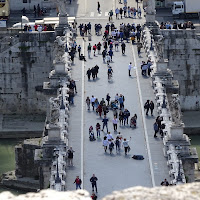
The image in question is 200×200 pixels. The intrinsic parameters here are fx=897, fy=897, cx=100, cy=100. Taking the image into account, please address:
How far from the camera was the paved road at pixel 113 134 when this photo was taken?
53.8 m

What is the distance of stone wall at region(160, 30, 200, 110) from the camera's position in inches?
4026

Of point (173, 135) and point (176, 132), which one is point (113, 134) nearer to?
point (173, 135)

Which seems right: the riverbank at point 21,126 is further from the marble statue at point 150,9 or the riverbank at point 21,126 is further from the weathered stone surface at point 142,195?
the weathered stone surface at point 142,195

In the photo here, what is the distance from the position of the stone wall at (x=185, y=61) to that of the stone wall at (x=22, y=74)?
45.2 feet

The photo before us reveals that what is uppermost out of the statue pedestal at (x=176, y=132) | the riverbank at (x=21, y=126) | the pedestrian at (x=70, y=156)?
the statue pedestal at (x=176, y=132)

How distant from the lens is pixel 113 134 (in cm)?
6300

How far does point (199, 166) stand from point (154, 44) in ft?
49.4

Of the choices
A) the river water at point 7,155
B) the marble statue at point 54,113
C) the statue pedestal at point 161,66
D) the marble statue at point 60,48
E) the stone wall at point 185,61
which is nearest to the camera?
the marble statue at point 54,113

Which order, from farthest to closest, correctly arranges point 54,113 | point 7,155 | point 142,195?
point 7,155, point 54,113, point 142,195

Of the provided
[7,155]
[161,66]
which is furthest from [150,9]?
[7,155]

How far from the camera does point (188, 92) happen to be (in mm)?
105938

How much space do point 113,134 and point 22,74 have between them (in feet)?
140

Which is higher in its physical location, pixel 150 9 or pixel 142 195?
pixel 150 9

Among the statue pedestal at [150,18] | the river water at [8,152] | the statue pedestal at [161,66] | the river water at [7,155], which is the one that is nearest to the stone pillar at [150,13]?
the statue pedestal at [150,18]
